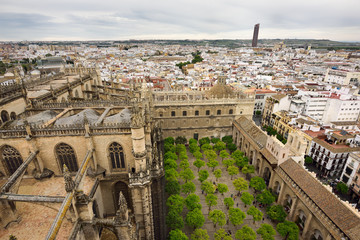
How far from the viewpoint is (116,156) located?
66.0 feet

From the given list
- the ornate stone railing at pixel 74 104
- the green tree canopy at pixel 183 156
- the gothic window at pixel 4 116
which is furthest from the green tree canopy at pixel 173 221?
the gothic window at pixel 4 116

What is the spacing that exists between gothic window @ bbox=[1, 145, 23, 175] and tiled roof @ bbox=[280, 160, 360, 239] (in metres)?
31.0

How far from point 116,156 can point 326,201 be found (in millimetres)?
23236

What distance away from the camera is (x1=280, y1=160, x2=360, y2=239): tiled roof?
19.8 m

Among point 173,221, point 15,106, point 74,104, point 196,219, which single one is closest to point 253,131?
point 196,219

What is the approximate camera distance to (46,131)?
18.5 m

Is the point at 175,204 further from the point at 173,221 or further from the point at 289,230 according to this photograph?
the point at 289,230

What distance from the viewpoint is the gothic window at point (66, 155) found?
19344mm

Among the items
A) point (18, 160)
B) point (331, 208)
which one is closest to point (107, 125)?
point (18, 160)

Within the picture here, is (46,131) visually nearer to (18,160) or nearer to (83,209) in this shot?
(18,160)

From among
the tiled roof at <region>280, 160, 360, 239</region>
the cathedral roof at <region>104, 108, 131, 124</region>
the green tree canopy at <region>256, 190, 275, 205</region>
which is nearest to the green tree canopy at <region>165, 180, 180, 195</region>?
the green tree canopy at <region>256, 190, 275, 205</region>

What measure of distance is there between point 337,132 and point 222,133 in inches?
921

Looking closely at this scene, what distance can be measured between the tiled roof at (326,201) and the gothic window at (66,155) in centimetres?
2637

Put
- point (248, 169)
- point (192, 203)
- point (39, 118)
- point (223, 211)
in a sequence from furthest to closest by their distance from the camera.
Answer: point (248, 169), point (223, 211), point (192, 203), point (39, 118)
